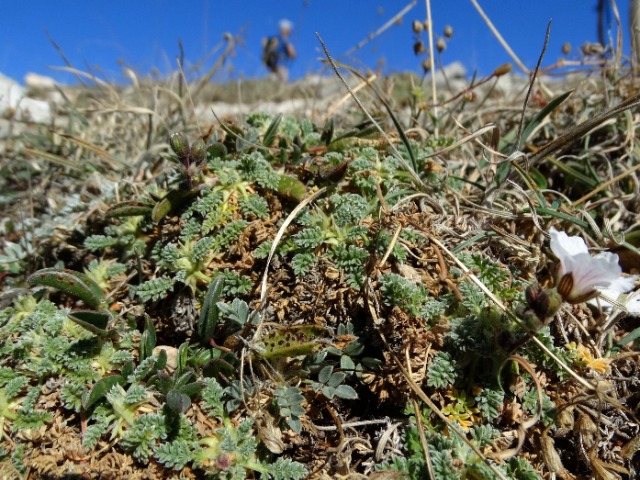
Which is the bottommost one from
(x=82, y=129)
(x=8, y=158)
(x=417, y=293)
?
(x=417, y=293)

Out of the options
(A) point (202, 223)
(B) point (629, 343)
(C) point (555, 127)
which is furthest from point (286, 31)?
(B) point (629, 343)

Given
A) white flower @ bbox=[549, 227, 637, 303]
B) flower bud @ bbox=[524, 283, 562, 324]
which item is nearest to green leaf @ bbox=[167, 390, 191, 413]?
flower bud @ bbox=[524, 283, 562, 324]

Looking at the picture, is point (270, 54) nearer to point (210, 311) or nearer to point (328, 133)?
point (328, 133)

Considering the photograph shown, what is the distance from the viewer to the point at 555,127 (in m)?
3.09

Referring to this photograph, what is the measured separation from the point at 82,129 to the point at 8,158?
55 cm

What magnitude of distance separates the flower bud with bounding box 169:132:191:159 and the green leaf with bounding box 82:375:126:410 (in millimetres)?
956

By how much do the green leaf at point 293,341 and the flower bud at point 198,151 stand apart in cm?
86

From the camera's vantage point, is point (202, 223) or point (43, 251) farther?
point (43, 251)

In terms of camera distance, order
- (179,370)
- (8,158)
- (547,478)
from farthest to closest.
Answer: (8,158)
(179,370)
(547,478)

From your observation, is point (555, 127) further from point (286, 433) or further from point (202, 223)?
point (286, 433)

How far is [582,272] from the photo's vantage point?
155 centimetres

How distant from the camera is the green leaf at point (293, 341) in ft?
5.97

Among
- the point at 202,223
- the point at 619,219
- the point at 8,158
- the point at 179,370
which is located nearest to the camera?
the point at 179,370

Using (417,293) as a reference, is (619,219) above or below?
above
